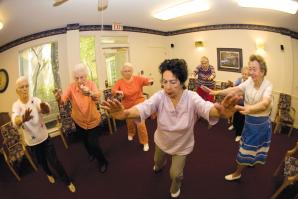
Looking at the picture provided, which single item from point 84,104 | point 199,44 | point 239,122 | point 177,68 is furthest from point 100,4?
point 239,122

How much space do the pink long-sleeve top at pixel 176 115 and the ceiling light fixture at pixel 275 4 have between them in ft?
4.34

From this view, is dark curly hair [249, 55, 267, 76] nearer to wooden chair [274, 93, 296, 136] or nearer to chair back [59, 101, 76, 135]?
wooden chair [274, 93, 296, 136]

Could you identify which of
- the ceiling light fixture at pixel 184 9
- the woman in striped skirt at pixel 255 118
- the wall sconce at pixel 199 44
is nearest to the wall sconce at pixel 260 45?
the wall sconce at pixel 199 44

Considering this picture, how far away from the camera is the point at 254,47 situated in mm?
3537

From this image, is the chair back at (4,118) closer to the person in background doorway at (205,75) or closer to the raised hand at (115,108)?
the raised hand at (115,108)

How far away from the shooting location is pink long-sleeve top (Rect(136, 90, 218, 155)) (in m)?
1.49

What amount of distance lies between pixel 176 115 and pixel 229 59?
9.33 feet

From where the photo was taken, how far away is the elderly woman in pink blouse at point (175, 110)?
1375 mm

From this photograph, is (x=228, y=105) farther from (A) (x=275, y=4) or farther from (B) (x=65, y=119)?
(B) (x=65, y=119)

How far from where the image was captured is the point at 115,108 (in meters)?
1.27

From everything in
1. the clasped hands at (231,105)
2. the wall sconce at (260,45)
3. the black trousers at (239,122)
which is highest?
the wall sconce at (260,45)

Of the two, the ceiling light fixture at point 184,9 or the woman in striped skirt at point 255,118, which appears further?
the ceiling light fixture at point 184,9

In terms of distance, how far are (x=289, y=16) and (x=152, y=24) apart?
6.45 ft

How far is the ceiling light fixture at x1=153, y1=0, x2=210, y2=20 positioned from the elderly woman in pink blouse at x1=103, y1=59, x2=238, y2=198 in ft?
3.89
